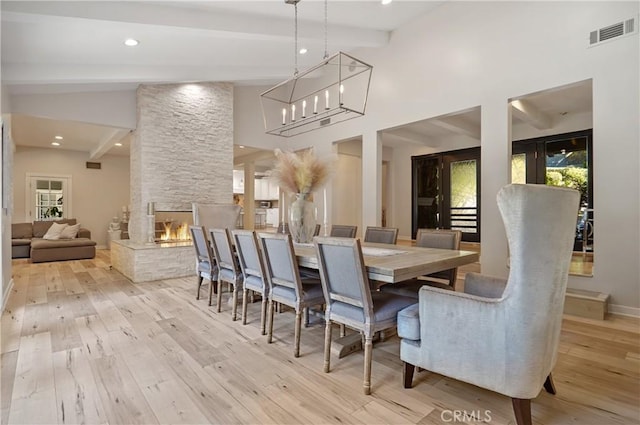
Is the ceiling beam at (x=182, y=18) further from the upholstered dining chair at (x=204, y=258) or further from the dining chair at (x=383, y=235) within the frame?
the dining chair at (x=383, y=235)

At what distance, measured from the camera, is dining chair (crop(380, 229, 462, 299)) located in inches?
107

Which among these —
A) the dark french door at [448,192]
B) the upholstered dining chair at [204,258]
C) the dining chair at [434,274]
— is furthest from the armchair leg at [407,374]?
the dark french door at [448,192]

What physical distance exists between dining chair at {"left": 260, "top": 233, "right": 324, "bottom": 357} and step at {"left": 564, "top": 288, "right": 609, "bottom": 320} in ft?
8.22

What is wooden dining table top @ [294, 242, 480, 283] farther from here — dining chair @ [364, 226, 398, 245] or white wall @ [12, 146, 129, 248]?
white wall @ [12, 146, 129, 248]

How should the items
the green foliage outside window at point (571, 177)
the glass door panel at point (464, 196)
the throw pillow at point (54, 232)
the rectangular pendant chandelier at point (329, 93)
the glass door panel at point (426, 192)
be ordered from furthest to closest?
the glass door panel at point (426, 192), the glass door panel at point (464, 196), the throw pillow at point (54, 232), the green foliage outside window at point (571, 177), the rectangular pendant chandelier at point (329, 93)

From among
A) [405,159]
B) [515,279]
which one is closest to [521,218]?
[515,279]

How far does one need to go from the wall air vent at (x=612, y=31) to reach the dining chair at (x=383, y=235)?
2852 millimetres

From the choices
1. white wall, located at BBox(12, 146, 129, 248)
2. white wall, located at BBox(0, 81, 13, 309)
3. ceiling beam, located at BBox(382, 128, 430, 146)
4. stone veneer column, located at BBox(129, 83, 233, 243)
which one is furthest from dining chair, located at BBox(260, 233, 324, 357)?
white wall, located at BBox(12, 146, 129, 248)

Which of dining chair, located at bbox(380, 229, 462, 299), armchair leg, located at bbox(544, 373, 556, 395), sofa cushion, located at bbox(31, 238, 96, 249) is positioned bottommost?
armchair leg, located at bbox(544, 373, 556, 395)

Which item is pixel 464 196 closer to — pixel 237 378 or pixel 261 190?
pixel 261 190

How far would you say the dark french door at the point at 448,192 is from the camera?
8133 mm

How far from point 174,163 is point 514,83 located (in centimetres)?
532

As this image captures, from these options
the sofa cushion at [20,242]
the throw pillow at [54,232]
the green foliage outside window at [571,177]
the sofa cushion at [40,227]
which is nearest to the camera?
the green foliage outside window at [571,177]

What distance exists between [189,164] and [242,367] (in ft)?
14.8
